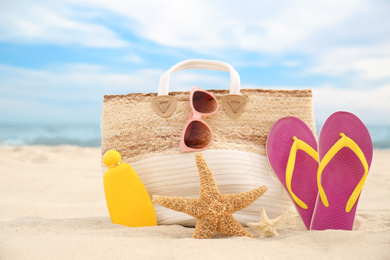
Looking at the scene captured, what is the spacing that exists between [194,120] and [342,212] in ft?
3.14

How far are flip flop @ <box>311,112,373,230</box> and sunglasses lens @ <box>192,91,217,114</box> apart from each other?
2.21 feet

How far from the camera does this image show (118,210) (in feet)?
6.09

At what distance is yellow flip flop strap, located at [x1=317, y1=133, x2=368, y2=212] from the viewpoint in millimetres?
1936

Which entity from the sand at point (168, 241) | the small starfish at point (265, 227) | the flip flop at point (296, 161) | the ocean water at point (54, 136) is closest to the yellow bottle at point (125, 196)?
the sand at point (168, 241)

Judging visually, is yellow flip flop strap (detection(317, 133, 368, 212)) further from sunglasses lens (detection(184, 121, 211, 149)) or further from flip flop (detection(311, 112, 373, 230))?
sunglasses lens (detection(184, 121, 211, 149))

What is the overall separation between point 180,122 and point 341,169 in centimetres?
95

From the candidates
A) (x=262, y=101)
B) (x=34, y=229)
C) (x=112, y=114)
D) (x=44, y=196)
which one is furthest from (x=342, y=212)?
(x=44, y=196)

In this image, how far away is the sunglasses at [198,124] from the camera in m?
1.91

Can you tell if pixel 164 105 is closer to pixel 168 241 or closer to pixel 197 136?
pixel 197 136

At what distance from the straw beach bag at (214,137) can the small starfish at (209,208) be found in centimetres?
21

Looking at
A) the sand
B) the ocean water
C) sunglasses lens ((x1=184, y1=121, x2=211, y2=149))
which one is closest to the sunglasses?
sunglasses lens ((x1=184, y1=121, x2=211, y2=149))

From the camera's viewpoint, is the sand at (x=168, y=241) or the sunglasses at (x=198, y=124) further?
the sunglasses at (x=198, y=124)

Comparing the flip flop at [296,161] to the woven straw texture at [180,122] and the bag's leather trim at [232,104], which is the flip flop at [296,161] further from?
the bag's leather trim at [232,104]

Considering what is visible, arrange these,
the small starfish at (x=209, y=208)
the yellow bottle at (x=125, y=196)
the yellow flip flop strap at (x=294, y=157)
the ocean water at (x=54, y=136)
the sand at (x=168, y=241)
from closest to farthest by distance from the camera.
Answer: the sand at (x=168, y=241), the small starfish at (x=209, y=208), the yellow bottle at (x=125, y=196), the yellow flip flop strap at (x=294, y=157), the ocean water at (x=54, y=136)
